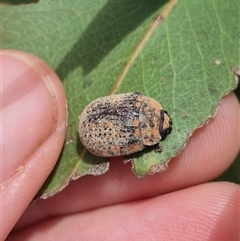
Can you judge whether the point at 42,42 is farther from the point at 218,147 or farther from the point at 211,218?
the point at 211,218

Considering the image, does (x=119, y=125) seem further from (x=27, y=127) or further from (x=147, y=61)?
(x=27, y=127)

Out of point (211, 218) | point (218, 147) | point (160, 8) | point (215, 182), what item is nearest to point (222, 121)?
point (218, 147)

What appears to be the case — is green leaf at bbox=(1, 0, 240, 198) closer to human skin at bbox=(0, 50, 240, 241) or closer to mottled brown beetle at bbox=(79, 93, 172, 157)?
mottled brown beetle at bbox=(79, 93, 172, 157)

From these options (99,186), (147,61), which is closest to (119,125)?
(147,61)

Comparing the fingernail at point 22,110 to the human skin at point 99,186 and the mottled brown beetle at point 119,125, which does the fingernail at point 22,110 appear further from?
the mottled brown beetle at point 119,125

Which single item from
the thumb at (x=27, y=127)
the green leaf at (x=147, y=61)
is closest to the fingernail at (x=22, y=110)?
the thumb at (x=27, y=127)

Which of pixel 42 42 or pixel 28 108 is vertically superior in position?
pixel 42 42
